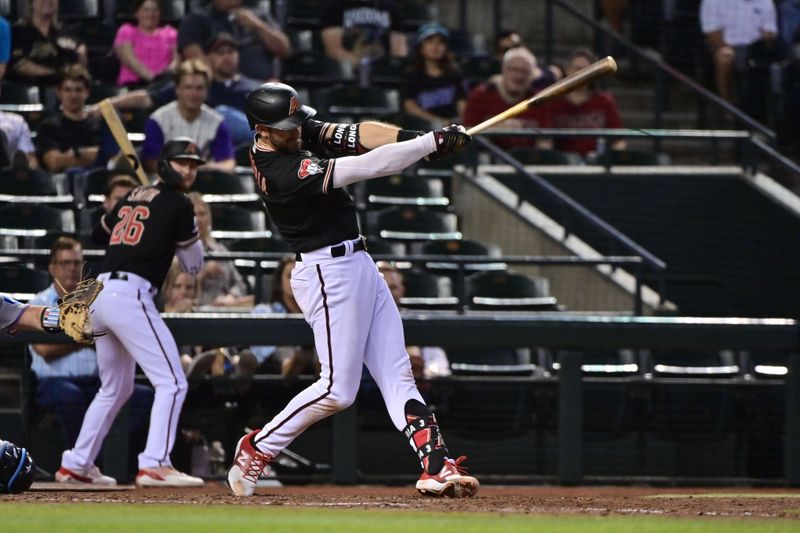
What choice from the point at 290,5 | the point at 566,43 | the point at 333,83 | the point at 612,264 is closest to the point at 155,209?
the point at 612,264

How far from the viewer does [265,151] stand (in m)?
6.34

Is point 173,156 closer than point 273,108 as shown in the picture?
No

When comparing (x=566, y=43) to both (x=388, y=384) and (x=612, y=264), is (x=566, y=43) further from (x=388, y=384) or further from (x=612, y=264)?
(x=388, y=384)

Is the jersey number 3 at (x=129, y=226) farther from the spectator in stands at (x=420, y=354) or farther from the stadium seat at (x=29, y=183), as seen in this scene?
the stadium seat at (x=29, y=183)

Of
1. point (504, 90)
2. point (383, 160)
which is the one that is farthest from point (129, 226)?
point (504, 90)

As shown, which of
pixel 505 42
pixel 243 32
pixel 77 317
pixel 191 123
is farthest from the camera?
Result: pixel 505 42

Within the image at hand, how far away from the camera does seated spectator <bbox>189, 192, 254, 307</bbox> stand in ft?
29.2

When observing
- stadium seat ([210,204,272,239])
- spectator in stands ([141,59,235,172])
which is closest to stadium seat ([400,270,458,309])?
stadium seat ([210,204,272,239])

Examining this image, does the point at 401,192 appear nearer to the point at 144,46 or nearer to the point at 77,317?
the point at 144,46

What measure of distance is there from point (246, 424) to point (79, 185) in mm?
2756

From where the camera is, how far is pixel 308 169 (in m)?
6.09

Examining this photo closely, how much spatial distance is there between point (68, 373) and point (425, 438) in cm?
272

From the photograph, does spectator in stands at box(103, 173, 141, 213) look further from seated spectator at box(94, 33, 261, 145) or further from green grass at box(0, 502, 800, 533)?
green grass at box(0, 502, 800, 533)

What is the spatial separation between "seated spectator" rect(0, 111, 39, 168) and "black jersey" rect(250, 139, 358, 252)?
14.1 ft
